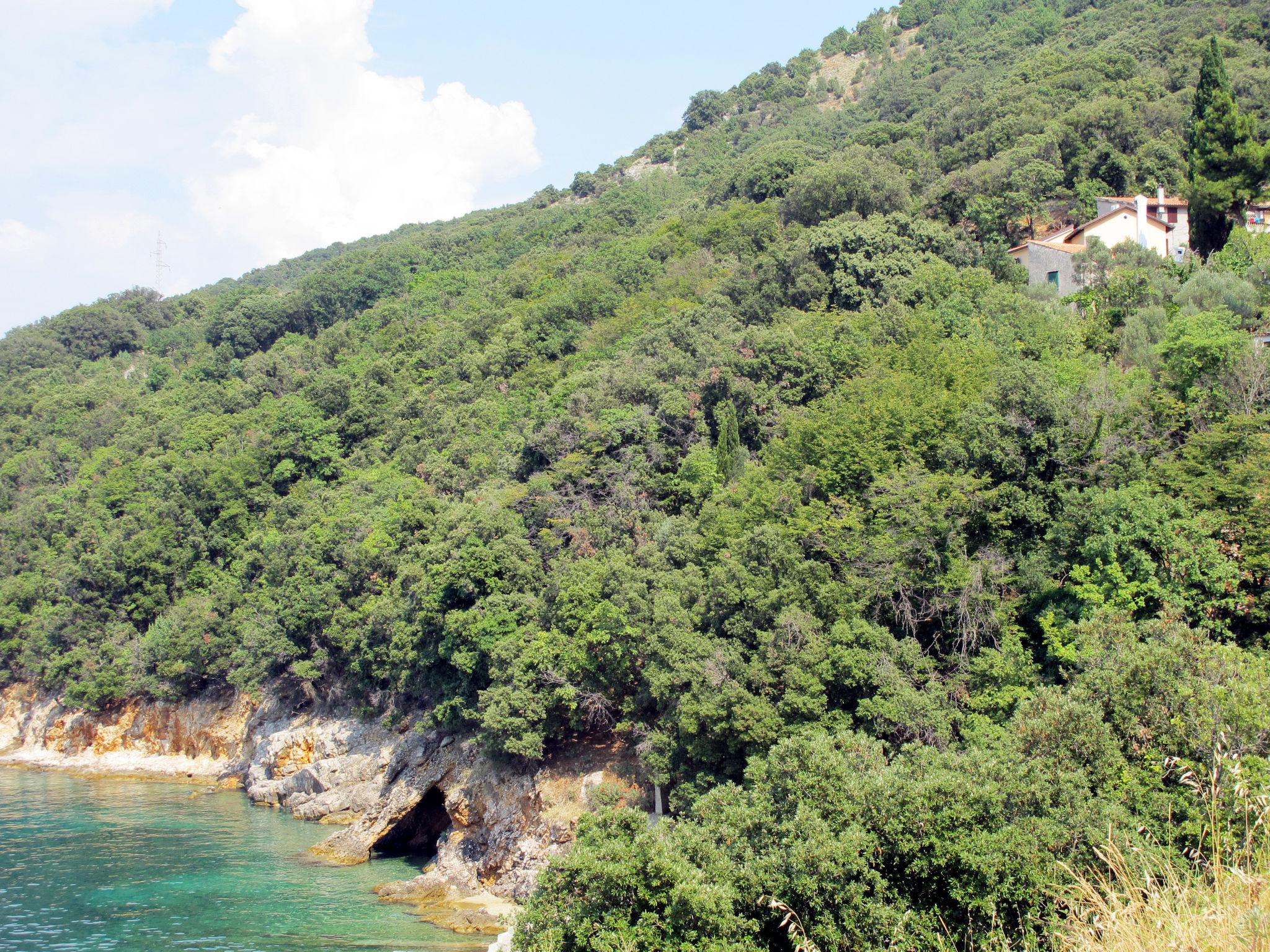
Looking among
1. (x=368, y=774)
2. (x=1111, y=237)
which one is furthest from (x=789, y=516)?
(x=1111, y=237)

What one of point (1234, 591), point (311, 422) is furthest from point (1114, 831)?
point (311, 422)

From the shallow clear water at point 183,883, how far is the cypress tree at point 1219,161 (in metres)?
39.6

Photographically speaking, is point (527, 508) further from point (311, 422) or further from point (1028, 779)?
point (311, 422)

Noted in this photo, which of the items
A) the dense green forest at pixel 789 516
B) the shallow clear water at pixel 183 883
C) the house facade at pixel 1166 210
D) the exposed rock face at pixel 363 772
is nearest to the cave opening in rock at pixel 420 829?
the exposed rock face at pixel 363 772

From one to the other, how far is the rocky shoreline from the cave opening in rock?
54 mm

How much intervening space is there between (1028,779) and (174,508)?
182 feet

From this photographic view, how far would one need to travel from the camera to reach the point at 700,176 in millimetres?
93562

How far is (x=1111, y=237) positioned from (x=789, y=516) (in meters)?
23.7

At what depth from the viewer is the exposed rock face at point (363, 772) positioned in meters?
28.7

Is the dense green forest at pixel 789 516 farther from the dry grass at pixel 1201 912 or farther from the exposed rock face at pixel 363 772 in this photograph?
the dry grass at pixel 1201 912

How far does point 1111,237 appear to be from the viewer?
39719 mm

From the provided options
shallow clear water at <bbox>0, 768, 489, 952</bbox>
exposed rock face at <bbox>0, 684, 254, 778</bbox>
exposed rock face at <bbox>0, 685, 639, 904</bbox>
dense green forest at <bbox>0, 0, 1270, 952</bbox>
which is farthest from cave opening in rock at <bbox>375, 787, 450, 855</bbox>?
exposed rock face at <bbox>0, 684, 254, 778</bbox>

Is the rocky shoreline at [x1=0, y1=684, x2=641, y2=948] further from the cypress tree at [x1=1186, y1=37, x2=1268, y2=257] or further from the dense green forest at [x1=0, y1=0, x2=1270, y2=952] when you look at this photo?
the cypress tree at [x1=1186, y1=37, x2=1268, y2=257]

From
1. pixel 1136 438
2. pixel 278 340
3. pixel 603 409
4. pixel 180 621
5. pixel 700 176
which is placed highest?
pixel 700 176
